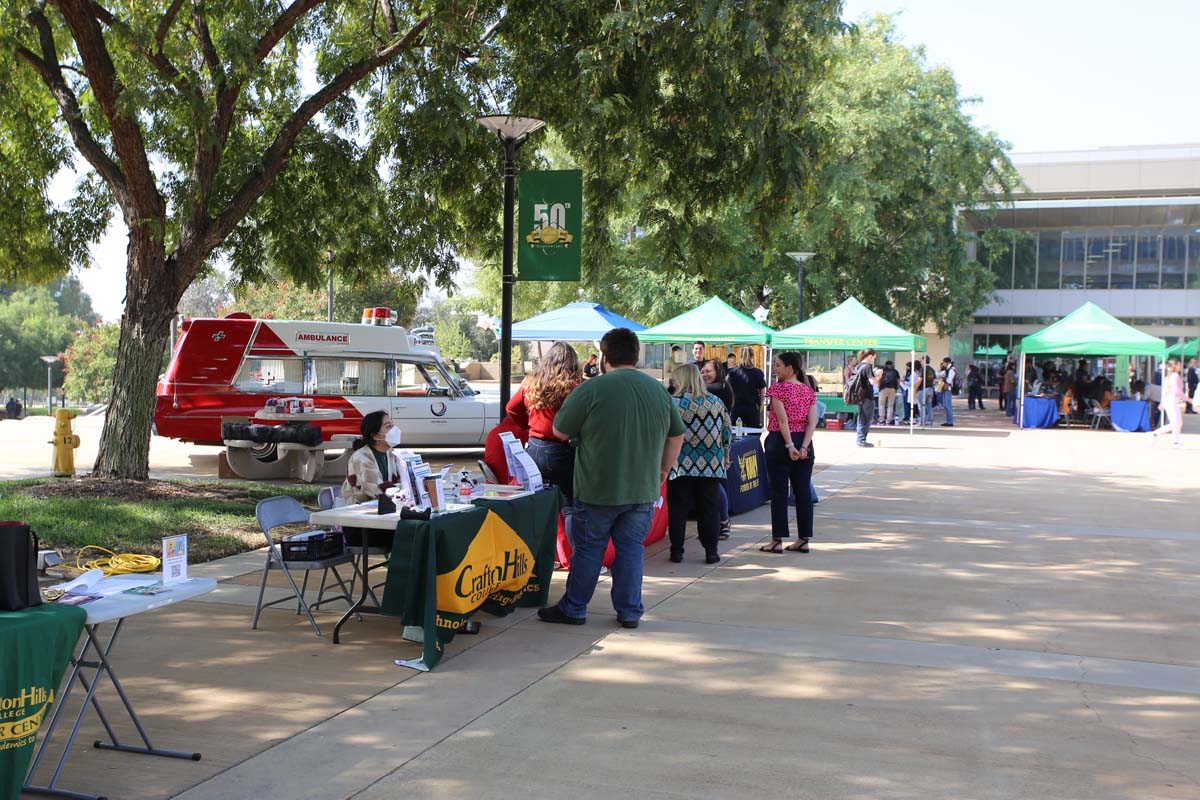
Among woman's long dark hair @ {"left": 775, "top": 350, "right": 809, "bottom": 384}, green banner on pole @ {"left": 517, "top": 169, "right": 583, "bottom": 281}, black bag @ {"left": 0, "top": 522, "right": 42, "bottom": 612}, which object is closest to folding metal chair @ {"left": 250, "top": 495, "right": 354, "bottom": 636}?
black bag @ {"left": 0, "top": 522, "right": 42, "bottom": 612}

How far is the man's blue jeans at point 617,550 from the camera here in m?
7.16

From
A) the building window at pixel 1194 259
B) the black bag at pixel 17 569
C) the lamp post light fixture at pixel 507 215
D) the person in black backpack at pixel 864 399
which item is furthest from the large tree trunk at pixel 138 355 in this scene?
the building window at pixel 1194 259

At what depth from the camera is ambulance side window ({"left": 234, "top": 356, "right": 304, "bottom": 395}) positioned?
1623 cm

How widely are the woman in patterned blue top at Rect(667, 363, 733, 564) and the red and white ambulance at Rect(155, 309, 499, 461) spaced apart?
25.7 ft

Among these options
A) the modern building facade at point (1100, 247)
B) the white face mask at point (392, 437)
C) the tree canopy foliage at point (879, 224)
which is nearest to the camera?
the white face mask at point (392, 437)

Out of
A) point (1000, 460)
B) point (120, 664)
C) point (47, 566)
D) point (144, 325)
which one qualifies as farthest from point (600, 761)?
point (1000, 460)

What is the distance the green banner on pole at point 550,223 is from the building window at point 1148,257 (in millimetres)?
48909

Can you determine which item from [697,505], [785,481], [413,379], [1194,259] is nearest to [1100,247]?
[1194,259]

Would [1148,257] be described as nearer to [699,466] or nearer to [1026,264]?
[1026,264]

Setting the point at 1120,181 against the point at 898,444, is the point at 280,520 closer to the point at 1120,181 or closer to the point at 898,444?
the point at 898,444

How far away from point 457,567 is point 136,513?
596 centimetres

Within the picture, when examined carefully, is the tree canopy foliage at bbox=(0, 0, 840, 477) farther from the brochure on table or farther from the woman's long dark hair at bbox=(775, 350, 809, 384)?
the brochure on table

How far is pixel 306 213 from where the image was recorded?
15.7 meters

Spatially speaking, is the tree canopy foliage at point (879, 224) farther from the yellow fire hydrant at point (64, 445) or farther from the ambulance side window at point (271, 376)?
A: the yellow fire hydrant at point (64, 445)
